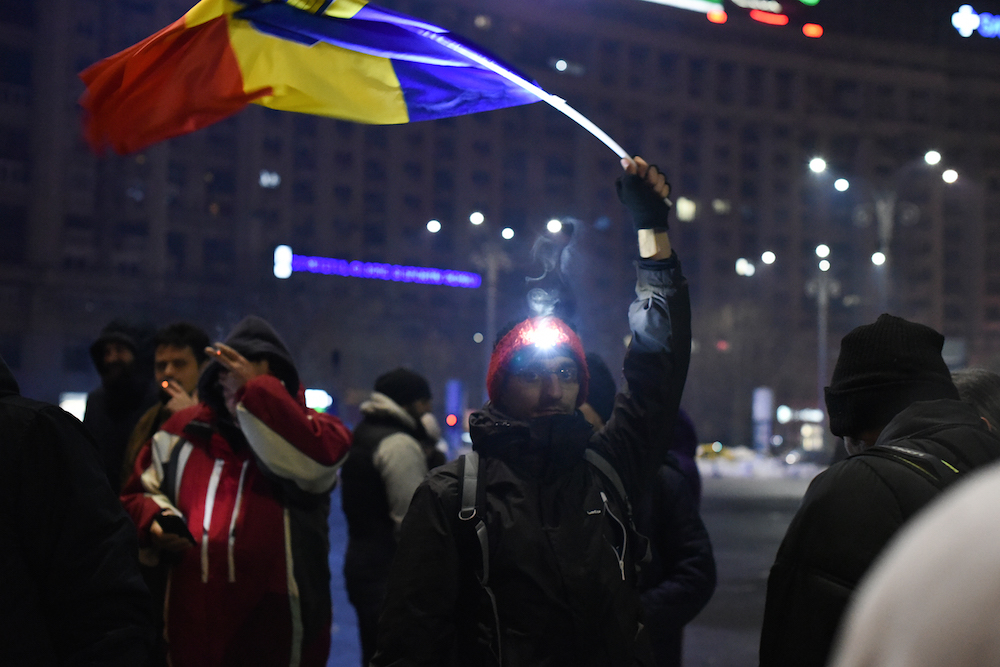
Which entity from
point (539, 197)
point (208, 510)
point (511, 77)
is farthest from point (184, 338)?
point (539, 197)

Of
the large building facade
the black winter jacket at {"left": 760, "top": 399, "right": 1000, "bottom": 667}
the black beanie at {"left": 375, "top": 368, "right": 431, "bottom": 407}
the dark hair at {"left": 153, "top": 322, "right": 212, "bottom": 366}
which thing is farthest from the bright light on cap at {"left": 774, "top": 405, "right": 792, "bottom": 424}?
the black winter jacket at {"left": 760, "top": 399, "right": 1000, "bottom": 667}

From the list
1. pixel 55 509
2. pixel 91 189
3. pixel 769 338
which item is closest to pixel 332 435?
pixel 55 509

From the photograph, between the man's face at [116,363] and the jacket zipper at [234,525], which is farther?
the man's face at [116,363]

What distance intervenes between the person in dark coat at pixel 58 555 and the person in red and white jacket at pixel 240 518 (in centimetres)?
139

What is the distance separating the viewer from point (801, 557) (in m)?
2.20

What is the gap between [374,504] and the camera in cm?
526

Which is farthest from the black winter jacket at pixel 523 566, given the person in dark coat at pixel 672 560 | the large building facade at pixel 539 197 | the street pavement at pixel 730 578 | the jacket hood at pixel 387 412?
the large building facade at pixel 539 197

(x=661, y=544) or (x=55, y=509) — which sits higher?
(x=55, y=509)

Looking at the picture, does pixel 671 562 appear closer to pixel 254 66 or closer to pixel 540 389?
pixel 540 389

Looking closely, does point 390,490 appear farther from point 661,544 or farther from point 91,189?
point 91,189

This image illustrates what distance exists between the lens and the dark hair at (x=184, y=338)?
5.26 m

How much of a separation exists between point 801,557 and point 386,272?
206ft

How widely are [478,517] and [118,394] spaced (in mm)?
A: 3699

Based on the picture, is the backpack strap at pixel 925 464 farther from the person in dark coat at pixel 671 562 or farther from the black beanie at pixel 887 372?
the person in dark coat at pixel 671 562
